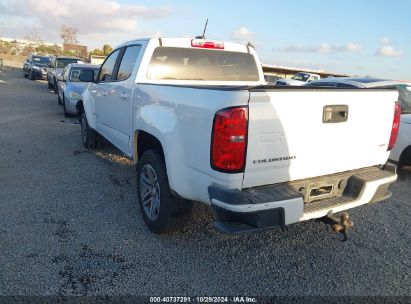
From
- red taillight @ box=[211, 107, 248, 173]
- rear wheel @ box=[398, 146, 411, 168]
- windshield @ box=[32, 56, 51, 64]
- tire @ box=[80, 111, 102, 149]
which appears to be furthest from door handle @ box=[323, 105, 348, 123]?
windshield @ box=[32, 56, 51, 64]

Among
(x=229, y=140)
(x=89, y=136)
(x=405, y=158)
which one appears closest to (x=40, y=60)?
(x=89, y=136)

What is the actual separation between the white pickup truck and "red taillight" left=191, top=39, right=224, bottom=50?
23.6 inches

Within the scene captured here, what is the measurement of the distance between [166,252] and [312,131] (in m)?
1.74

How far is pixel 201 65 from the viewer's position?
467 cm

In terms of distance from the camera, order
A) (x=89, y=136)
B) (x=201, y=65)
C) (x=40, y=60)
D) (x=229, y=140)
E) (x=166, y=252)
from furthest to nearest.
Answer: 1. (x=40, y=60)
2. (x=89, y=136)
3. (x=201, y=65)
4. (x=166, y=252)
5. (x=229, y=140)

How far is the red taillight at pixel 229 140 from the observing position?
8.47ft

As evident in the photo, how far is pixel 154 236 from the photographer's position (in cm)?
376

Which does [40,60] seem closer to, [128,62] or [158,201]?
[128,62]

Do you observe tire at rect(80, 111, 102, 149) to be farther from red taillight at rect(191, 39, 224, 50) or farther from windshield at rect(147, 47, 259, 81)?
red taillight at rect(191, 39, 224, 50)

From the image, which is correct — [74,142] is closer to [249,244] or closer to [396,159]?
[249,244]

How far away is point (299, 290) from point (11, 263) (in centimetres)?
244

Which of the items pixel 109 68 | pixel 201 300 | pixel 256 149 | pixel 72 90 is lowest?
pixel 201 300

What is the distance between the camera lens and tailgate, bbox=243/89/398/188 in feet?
8.82

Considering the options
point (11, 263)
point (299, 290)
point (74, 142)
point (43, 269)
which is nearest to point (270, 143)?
point (299, 290)
